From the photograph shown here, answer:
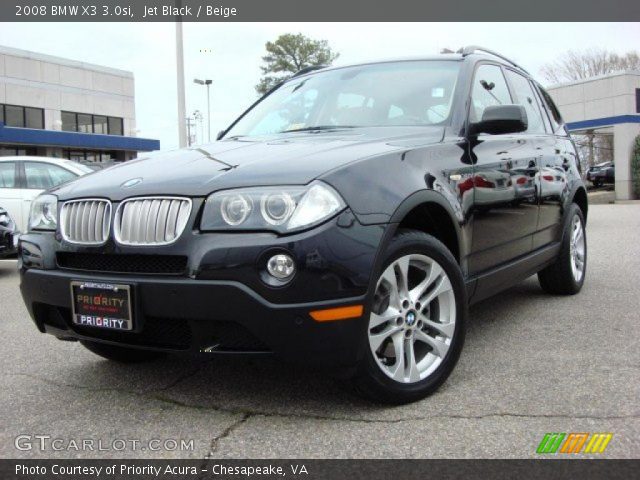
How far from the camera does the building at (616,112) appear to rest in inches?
980

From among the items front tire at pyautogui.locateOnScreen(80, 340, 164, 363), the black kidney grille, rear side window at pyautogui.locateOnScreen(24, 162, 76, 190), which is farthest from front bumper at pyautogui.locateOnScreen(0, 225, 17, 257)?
the black kidney grille

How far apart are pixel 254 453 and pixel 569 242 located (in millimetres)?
3496

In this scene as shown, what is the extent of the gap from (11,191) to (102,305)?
702 centimetres

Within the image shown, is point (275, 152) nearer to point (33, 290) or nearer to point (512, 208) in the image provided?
point (33, 290)

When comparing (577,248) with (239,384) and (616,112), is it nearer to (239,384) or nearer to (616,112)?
(239,384)

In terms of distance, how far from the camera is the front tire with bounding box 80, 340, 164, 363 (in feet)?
11.4

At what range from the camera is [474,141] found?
357 cm

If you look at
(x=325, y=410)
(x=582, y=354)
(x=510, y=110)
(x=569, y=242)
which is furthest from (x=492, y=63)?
(x=325, y=410)

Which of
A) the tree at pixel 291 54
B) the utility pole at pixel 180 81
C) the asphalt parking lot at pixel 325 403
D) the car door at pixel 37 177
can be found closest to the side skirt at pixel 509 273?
the asphalt parking lot at pixel 325 403

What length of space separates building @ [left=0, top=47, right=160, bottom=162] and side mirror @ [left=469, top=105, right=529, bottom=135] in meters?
31.0

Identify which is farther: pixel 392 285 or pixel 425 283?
pixel 425 283

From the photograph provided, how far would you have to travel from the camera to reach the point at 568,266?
16.5 ft

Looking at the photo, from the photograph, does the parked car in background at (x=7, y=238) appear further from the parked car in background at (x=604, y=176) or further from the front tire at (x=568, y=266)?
the parked car in background at (x=604, y=176)

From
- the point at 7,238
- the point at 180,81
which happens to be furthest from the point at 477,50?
the point at 180,81
